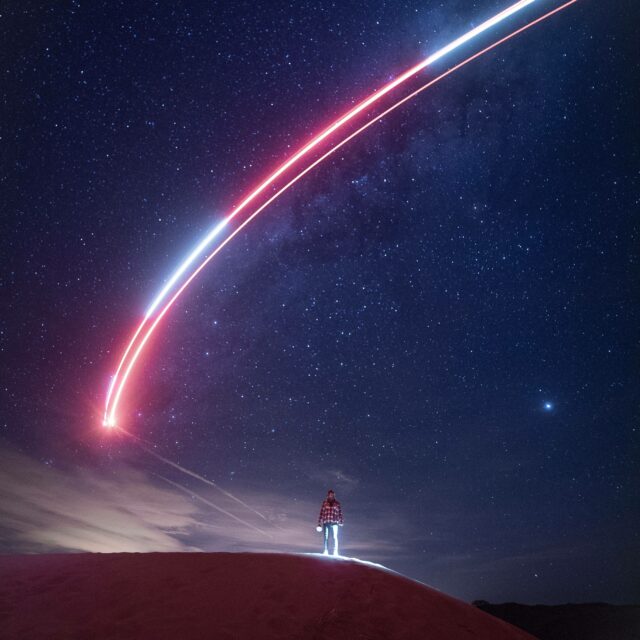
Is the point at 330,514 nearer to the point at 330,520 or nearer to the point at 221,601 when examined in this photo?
the point at 330,520

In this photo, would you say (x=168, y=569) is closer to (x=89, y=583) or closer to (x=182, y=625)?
(x=89, y=583)

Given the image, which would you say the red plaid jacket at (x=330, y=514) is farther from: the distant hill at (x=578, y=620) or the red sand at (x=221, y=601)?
the distant hill at (x=578, y=620)

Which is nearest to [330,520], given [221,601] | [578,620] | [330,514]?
[330,514]

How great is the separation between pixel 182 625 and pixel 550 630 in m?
41.2

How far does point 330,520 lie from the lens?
14.1 meters

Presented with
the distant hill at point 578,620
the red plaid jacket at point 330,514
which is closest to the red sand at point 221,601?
the red plaid jacket at point 330,514

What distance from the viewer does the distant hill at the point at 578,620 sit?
33594 mm

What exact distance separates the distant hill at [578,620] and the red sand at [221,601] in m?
33.3

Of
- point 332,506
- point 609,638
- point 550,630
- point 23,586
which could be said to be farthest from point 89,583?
point 550,630

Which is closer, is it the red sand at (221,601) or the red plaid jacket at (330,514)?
the red sand at (221,601)

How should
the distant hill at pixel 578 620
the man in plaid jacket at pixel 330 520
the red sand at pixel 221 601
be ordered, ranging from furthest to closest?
the distant hill at pixel 578 620, the man in plaid jacket at pixel 330 520, the red sand at pixel 221 601

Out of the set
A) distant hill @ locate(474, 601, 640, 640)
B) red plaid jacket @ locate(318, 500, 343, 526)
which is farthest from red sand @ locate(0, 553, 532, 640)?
distant hill @ locate(474, 601, 640, 640)

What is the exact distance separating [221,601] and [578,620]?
41463 millimetres

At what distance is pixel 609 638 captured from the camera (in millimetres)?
32438
